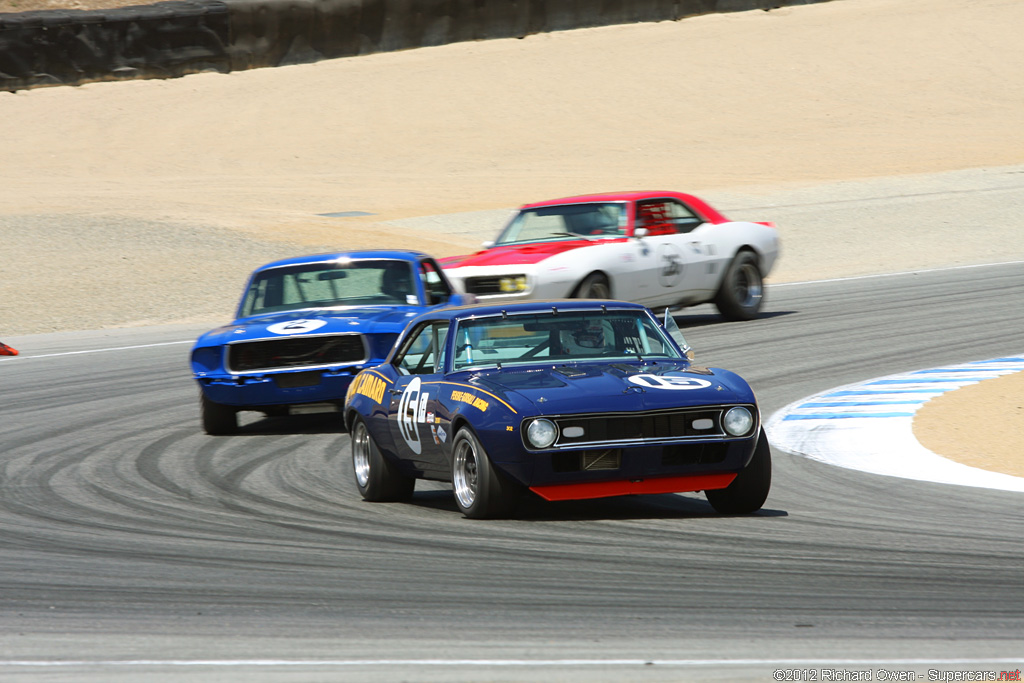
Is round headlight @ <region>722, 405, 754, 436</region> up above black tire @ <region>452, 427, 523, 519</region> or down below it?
above

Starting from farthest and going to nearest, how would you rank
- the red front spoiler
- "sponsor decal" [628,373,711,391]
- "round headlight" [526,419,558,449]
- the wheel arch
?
the wheel arch, "sponsor decal" [628,373,711,391], the red front spoiler, "round headlight" [526,419,558,449]

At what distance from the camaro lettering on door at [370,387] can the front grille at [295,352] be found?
5.57 feet

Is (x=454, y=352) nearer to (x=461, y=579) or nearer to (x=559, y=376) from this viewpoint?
(x=559, y=376)

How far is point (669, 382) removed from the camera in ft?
23.2

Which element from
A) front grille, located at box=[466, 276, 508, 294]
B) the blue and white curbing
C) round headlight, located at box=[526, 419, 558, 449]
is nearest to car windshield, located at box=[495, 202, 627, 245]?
front grille, located at box=[466, 276, 508, 294]

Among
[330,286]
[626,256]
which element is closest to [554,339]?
[330,286]

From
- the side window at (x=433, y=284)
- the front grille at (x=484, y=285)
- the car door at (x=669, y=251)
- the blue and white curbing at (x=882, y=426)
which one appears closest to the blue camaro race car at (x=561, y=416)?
the blue and white curbing at (x=882, y=426)

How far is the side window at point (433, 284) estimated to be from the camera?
11648 millimetres

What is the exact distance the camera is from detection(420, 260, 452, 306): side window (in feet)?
38.2

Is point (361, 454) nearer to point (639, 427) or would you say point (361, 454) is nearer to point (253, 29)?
point (639, 427)

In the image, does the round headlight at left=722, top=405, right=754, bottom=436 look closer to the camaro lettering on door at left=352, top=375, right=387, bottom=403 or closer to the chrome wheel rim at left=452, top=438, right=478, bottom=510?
the chrome wheel rim at left=452, top=438, right=478, bottom=510

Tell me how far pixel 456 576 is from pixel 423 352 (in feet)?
8.00

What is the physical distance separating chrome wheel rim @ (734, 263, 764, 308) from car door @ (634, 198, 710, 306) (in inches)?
29.0

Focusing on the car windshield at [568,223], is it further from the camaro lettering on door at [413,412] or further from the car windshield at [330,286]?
the camaro lettering on door at [413,412]
